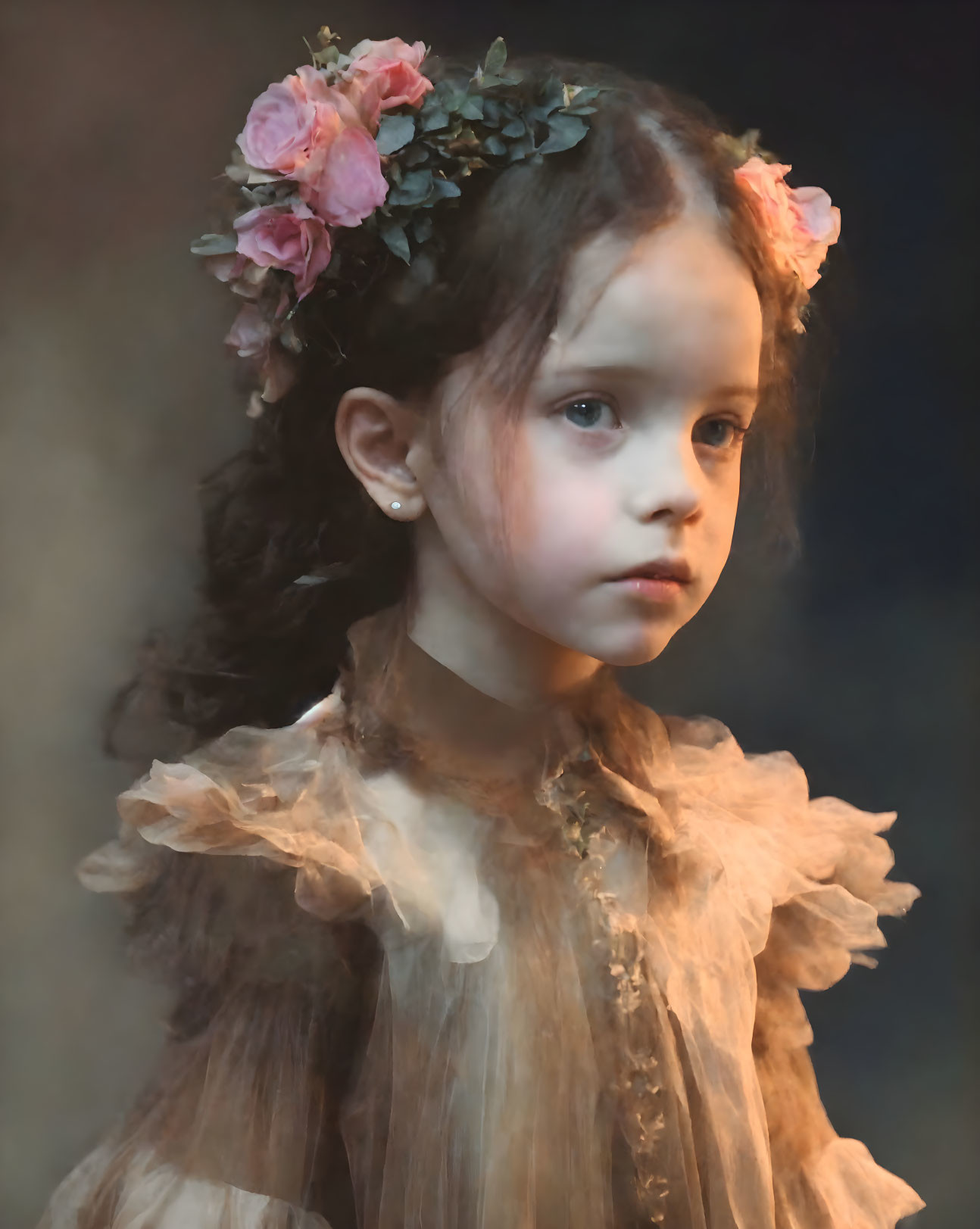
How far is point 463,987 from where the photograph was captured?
2.71 ft

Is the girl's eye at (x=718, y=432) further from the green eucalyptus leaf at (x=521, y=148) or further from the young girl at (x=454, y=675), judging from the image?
the green eucalyptus leaf at (x=521, y=148)

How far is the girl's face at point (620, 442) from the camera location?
2.52 ft

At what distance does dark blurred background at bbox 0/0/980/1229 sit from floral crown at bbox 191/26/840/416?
94 mm

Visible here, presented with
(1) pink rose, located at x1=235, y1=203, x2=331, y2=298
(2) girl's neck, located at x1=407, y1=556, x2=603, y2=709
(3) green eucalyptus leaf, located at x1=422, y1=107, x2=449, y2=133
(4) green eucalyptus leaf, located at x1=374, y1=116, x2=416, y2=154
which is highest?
(3) green eucalyptus leaf, located at x1=422, y1=107, x2=449, y2=133

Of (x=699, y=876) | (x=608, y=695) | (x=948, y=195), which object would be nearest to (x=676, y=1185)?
(x=699, y=876)

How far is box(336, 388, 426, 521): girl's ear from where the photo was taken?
0.84 metres

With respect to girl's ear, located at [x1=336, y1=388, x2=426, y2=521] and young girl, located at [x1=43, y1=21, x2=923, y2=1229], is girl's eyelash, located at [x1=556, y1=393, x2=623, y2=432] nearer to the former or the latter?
young girl, located at [x1=43, y1=21, x2=923, y2=1229]

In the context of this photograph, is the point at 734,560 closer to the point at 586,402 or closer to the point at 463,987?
the point at 586,402

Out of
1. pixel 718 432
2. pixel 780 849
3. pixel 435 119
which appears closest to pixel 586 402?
pixel 718 432

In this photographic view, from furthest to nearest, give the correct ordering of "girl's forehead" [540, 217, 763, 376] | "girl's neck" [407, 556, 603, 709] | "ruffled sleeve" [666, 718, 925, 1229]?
"ruffled sleeve" [666, 718, 925, 1229] < "girl's neck" [407, 556, 603, 709] < "girl's forehead" [540, 217, 763, 376]

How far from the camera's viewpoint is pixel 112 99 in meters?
0.86

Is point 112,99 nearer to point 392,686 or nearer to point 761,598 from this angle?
point 392,686

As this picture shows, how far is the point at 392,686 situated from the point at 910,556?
546mm

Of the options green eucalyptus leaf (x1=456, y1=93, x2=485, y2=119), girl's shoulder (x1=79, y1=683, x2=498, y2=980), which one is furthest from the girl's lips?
green eucalyptus leaf (x1=456, y1=93, x2=485, y2=119)
